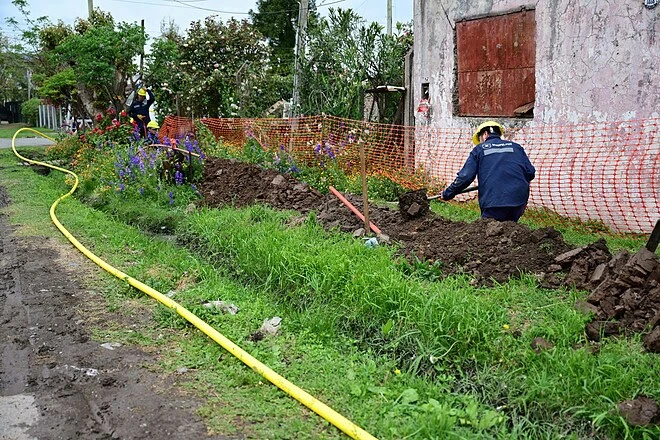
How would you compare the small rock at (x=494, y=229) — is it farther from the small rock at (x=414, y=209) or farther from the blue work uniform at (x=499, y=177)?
the small rock at (x=414, y=209)

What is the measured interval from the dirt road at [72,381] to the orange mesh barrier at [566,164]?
6256mm

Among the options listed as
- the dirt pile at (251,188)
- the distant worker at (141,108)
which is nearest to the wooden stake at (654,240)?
the dirt pile at (251,188)

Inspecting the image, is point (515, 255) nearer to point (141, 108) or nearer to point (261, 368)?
point (261, 368)

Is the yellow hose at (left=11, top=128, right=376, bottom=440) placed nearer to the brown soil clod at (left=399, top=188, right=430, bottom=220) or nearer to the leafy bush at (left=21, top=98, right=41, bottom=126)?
the brown soil clod at (left=399, top=188, right=430, bottom=220)

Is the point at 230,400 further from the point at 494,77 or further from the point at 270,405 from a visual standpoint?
the point at 494,77

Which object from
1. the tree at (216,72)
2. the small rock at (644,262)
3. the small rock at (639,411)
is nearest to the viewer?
the small rock at (639,411)

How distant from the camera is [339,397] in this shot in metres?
3.97

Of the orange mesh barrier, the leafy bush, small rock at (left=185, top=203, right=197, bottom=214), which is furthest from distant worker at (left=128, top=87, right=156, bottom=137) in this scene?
the leafy bush

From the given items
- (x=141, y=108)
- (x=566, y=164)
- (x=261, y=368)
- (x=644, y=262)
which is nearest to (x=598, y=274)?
(x=644, y=262)

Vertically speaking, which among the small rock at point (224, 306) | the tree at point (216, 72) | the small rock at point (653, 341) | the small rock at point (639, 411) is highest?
the tree at point (216, 72)

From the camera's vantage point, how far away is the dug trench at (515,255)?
4.38 m

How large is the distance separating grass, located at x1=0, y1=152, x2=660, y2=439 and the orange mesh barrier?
3890 mm

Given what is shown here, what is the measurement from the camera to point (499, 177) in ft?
22.4

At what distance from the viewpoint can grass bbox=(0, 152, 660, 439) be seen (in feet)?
12.1
